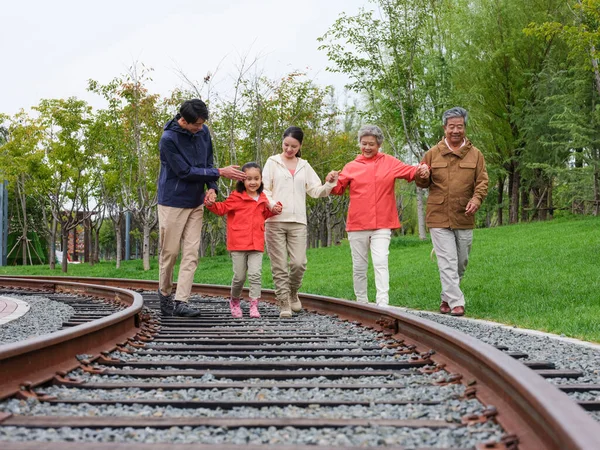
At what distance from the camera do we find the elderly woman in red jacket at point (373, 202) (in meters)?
6.55

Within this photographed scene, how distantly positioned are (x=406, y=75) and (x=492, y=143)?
6.00m

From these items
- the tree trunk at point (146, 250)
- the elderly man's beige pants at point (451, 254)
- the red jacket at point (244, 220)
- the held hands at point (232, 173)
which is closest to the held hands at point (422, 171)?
the elderly man's beige pants at point (451, 254)

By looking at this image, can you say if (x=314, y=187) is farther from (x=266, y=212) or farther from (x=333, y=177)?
(x=266, y=212)

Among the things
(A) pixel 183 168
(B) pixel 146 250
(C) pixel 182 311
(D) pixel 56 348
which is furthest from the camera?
(B) pixel 146 250

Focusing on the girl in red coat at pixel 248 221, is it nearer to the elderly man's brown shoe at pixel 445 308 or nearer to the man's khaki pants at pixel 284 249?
the man's khaki pants at pixel 284 249

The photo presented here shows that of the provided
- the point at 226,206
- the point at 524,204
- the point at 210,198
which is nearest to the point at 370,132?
the point at 226,206

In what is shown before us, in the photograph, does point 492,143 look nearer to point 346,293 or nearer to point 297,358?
point 346,293

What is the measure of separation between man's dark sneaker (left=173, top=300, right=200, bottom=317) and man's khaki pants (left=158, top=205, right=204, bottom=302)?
0.19 feet

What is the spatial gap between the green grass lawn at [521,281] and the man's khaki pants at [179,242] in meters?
3.08

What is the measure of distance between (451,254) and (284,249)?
5.95ft

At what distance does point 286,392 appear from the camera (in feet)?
9.79

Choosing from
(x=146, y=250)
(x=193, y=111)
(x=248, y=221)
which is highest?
(x=193, y=111)

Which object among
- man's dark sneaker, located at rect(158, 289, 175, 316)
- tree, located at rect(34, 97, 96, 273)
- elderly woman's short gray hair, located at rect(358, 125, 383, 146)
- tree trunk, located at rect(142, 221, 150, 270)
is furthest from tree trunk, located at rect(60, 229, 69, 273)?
elderly woman's short gray hair, located at rect(358, 125, 383, 146)

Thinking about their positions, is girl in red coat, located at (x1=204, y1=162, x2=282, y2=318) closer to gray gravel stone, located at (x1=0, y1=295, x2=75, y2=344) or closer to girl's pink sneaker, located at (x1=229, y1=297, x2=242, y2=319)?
girl's pink sneaker, located at (x1=229, y1=297, x2=242, y2=319)
